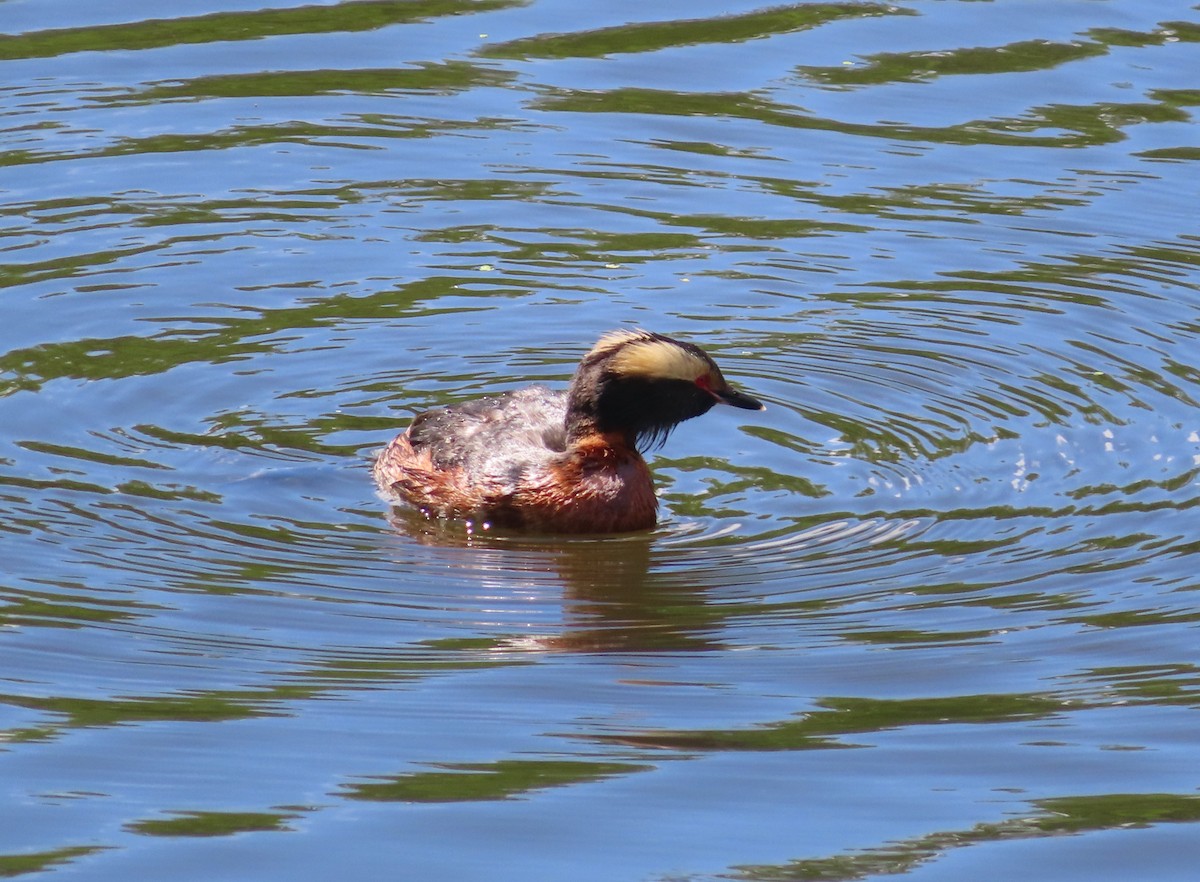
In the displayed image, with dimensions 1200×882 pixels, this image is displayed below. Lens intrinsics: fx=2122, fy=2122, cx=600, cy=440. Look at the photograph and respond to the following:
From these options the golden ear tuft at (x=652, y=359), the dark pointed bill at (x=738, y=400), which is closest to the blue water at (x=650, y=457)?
the dark pointed bill at (x=738, y=400)

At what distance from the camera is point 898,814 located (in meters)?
7.32

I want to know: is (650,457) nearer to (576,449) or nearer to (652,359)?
(576,449)

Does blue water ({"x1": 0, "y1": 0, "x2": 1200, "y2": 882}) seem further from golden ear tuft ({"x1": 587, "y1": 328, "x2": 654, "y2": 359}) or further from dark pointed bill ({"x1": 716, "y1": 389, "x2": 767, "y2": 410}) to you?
golden ear tuft ({"x1": 587, "y1": 328, "x2": 654, "y2": 359})

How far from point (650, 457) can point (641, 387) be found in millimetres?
1173

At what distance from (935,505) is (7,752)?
16.7 ft

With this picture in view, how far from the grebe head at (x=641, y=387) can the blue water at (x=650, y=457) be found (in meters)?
0.50

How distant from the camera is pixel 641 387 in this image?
36.3ft

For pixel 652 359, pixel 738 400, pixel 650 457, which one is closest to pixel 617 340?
pixel 652 359

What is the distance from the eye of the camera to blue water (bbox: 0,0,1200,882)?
24.5 feet

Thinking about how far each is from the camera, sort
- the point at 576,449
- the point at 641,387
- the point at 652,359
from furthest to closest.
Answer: the point at 576,449, the point at 641,387, the point at 652,359

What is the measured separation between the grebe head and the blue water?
496mm

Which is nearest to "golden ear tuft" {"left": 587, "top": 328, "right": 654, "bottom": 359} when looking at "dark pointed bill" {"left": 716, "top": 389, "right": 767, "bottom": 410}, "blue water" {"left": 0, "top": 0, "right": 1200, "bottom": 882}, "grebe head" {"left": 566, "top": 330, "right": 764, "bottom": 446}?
"grebe head" {"left": 566, "top": 330, "right": 764, "bottom": 446}

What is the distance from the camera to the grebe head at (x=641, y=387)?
10945 millimetres

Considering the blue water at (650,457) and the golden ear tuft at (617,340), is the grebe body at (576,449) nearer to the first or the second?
the golden ear tuft at (617,340)
